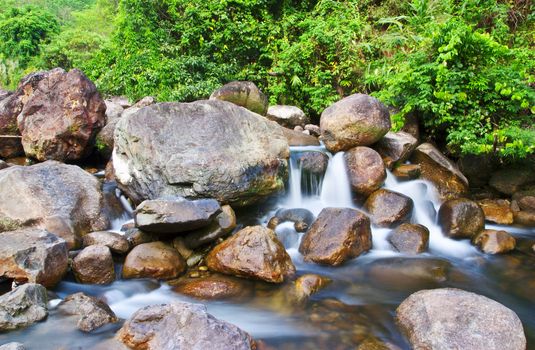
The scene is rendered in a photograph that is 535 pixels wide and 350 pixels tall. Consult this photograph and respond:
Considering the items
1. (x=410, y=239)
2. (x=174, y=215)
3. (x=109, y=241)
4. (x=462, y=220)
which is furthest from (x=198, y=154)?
(x=462, y=220)

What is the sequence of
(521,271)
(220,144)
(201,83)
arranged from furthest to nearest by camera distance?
1. (201,83)
2. (220,144)
3. (521,271)

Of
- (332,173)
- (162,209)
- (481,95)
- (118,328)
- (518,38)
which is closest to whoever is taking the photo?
(118,328)

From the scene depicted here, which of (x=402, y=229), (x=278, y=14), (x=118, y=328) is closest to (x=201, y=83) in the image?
(x=278, y=14)

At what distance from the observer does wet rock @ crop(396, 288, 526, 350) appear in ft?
12.0

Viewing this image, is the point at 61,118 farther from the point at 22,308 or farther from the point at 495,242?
the point at 495,242

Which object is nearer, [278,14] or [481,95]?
[481,95]

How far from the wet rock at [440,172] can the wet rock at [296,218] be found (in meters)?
2.77

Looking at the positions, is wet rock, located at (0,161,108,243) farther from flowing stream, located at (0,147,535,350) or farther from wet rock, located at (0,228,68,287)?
wet rock, located at (0,228,68,287)

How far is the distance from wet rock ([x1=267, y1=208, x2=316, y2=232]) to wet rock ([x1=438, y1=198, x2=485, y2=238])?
2326 millimetres

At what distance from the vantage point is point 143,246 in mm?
5520

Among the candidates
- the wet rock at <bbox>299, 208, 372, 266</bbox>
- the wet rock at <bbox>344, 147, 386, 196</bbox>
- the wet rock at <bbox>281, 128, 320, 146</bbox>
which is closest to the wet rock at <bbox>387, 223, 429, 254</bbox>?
the wet rock at <bbox>299, 208, 372, 266</bbox>

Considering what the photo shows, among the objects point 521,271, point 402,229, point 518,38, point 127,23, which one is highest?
point 127,23

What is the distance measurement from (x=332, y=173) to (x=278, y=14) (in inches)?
298

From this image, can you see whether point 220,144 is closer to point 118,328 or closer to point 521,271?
point 118,328
